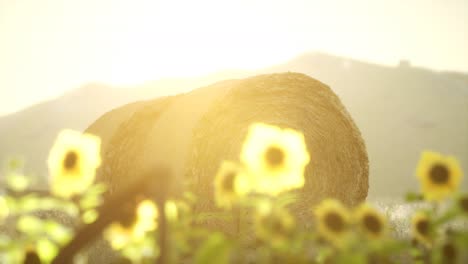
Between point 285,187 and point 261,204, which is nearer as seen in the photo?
point 261,204

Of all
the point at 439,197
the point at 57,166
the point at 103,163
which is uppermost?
the point at 57,166

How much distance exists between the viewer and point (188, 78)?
1663 inches

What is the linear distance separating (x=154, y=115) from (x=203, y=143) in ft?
3.95

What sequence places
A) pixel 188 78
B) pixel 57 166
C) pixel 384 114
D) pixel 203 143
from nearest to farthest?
1. pixel 57 166
2. pixel 203 143
3. pixel 384 114
4. pixel 188 78

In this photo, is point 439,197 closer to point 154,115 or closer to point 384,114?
point 154,115

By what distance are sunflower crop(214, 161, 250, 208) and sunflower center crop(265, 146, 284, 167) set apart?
0.47ft

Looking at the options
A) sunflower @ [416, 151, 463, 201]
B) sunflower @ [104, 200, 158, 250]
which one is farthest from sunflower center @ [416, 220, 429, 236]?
sunflower @ [104, 200, 158, 250]

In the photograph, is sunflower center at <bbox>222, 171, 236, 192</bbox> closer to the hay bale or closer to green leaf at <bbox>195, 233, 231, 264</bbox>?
green leaf at <bbox>195, 233, 231, 264</bbox>

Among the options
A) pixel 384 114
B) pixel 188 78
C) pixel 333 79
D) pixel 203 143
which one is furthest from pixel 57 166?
pixel 188 78

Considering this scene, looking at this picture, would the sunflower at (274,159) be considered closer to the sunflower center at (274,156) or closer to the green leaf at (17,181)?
the sunflower center at (274,156)

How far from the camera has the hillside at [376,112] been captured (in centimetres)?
Result: 2250

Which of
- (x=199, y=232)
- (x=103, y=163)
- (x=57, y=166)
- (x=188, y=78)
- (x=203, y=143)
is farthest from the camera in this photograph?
(x=188, y=78)

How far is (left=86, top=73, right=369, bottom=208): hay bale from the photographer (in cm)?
463

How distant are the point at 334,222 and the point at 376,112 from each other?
2711 cm
